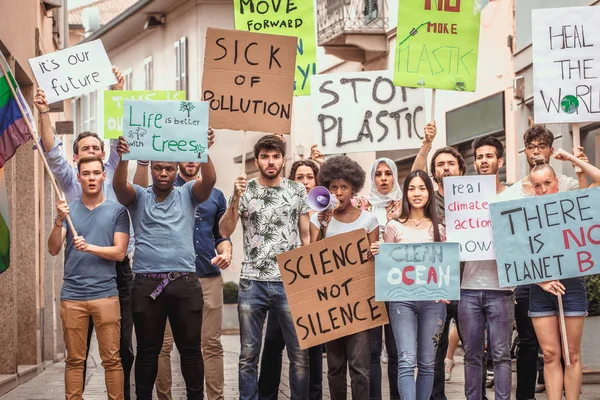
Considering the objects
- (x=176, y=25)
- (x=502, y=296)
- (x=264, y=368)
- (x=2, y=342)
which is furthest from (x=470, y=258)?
(x=176, y=25)

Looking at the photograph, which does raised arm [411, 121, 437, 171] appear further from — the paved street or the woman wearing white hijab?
the paved street

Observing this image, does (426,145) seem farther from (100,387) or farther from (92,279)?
(100,387)

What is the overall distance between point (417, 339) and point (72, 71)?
3723 mm

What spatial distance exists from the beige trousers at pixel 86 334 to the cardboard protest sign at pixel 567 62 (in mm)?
3548

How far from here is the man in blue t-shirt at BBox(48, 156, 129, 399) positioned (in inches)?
336

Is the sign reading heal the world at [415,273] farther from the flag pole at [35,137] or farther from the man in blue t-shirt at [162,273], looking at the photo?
the flag pole at [35,137]

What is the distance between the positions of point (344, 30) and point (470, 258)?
570 inches

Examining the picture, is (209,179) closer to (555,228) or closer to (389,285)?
(389,285)

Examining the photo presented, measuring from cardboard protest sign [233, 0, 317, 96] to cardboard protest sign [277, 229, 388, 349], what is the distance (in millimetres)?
3045

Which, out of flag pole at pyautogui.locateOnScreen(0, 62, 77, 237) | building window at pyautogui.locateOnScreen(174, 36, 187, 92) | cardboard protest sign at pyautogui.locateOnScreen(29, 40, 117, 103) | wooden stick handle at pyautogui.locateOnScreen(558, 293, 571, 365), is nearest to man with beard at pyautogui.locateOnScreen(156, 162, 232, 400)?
cardboard protest sign at pyautogui.locateOnScreen(29, 40, 117, 103)

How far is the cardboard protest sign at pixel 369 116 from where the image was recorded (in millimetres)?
10953

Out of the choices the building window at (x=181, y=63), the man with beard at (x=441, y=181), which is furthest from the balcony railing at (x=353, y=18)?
the man with beard at (x=441, y=181)

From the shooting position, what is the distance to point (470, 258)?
28.7ft

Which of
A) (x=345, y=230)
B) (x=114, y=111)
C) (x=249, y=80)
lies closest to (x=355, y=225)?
(x=345, y=230)
